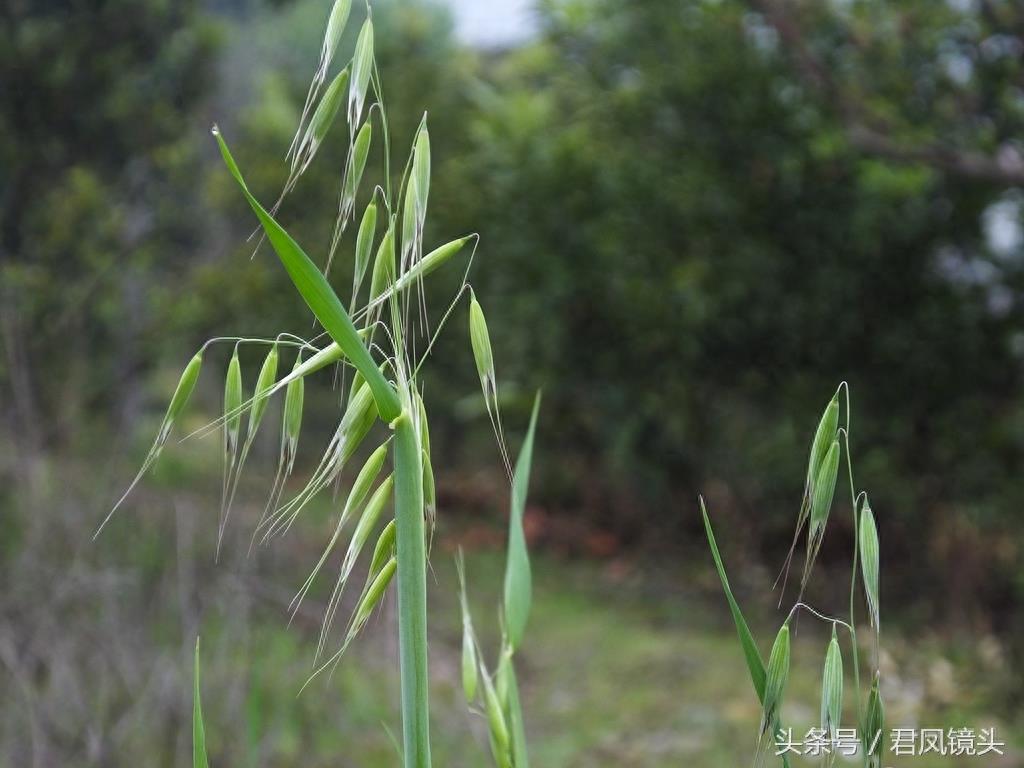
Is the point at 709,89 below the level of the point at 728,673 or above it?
above

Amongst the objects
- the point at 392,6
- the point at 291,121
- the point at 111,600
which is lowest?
the point at 111,600

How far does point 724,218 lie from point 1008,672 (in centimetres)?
194

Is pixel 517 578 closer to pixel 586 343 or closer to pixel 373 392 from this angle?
pixel 373 392

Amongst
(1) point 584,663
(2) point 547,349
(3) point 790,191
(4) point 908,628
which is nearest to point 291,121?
(2) point 547,349

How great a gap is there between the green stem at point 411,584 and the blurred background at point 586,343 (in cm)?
151

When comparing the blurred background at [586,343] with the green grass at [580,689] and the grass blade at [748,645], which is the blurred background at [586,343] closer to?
the green grass at [580,689]

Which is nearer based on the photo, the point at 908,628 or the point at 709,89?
the point at 908,628

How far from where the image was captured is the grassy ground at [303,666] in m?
2.27

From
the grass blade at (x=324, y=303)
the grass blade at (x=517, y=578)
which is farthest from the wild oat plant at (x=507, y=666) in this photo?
the grass blade at (x=324, y=303)

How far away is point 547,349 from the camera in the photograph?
5.16m

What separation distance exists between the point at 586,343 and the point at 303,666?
2.56 metres

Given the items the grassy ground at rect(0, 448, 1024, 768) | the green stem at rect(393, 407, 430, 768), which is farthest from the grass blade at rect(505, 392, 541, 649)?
the grassy ground at rect(0, 448, 1024, 768)

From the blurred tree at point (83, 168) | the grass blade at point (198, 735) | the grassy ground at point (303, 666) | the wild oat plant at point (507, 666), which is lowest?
the grass blade at point (198, 735)

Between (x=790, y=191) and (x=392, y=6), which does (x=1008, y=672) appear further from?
(x=392, y=6)
